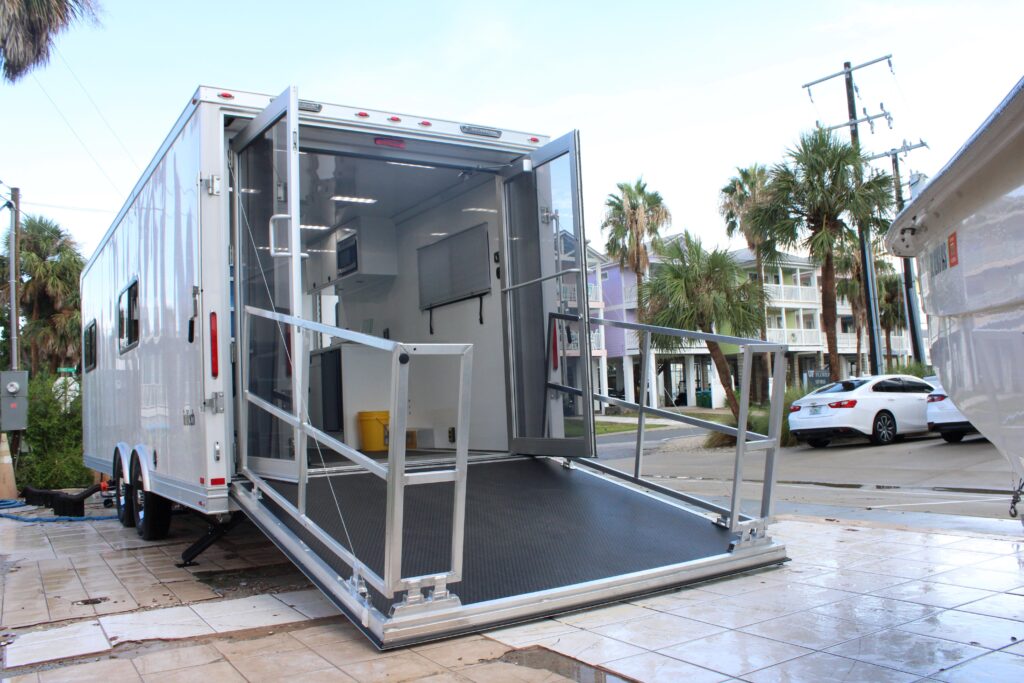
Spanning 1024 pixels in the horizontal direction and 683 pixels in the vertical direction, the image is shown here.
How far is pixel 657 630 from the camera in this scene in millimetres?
3885

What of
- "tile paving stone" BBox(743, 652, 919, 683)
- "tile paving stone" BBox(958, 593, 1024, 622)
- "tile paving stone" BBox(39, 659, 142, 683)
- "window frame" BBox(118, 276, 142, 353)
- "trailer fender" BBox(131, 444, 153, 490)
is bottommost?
"tile paving stone" BBox(743, 652, 919, 683)

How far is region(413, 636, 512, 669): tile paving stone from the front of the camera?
3506mm

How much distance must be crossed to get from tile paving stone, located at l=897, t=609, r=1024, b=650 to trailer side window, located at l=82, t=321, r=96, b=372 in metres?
8.66

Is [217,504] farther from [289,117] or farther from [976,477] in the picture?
[976,477]

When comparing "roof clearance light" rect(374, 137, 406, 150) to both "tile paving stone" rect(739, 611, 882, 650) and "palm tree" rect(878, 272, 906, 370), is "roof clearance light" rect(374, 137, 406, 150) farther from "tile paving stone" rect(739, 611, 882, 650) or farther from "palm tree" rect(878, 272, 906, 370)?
"palm tree" rect(878, 272, 906, 370)

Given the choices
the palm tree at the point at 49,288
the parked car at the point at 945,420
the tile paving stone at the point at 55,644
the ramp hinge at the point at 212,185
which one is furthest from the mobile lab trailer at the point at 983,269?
the palm tree at the point at 49,288

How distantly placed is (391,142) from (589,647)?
12.3 ft

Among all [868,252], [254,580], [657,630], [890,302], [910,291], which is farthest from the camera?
[890,302]

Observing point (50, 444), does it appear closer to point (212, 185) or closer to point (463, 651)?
point (212, 185)

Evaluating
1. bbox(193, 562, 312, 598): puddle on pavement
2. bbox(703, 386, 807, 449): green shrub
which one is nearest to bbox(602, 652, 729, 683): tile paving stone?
bbox(193, 562, 312, 598): puddle on pavement

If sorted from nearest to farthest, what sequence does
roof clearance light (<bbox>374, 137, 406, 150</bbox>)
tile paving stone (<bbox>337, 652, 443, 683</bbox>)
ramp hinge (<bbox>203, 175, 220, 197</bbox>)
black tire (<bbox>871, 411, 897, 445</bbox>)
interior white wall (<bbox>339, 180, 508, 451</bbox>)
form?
1. tile paving stone (<bbox>337, 652, 443, 683</bbox>)
2. ramp hinge (<bbox>203, 175, 220, 197</bbox>)
3. roof clearance light (<bbox>374, 137, 406, 150</bbox>)
4. interior white wall (<bbox>339, 180, 508, 451</bbox>)
5. black tire (<bbox>871, 411, 897, 445</bbox>)

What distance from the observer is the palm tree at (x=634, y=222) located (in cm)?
3109

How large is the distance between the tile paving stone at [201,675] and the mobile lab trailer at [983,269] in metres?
2.92

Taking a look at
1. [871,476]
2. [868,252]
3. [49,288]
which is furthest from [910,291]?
[49,288]
